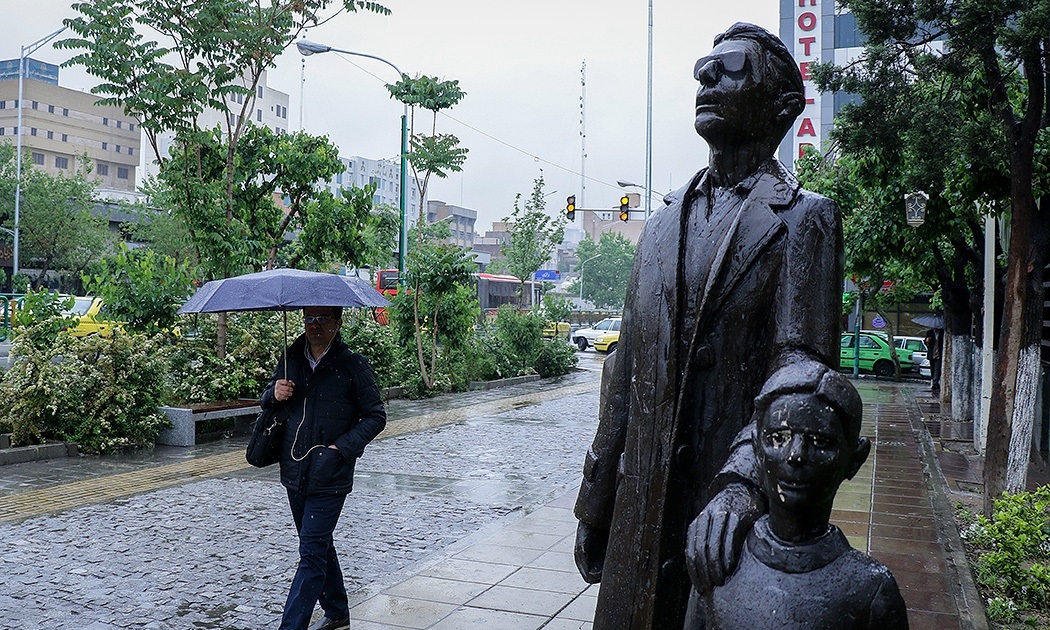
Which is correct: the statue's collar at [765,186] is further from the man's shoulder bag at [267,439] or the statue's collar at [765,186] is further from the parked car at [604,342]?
the parked car at [604,342]

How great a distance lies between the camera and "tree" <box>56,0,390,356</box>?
42.1 ft

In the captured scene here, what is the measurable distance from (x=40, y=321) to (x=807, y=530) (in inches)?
458

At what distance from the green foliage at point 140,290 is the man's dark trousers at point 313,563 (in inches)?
331

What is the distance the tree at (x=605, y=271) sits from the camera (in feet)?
248

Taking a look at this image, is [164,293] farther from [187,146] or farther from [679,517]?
[679,517]

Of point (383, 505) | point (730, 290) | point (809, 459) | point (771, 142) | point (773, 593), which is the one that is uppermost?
point (771, 142)

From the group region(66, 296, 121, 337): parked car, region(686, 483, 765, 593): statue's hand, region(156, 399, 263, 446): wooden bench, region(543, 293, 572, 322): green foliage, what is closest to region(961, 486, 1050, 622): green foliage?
region(686, 483, 765, 593): statue's hand

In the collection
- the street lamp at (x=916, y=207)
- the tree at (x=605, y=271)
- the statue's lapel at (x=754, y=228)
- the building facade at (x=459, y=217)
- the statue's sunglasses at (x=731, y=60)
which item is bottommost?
the statue's lapel at (x=754, y=228)

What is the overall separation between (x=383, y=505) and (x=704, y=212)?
6.80 m

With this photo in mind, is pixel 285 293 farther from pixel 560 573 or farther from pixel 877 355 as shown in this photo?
pixel 877 355

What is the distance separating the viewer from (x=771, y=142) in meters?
2.45

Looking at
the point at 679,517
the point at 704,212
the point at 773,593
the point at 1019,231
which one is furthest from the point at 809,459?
the point at 1019,231

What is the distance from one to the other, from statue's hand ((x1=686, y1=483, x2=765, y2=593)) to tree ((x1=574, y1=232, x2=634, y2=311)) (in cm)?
7243

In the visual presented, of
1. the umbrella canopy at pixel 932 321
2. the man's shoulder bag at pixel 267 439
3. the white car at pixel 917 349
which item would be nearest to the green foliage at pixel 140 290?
the man's shoulder bag at pixel 267 439
